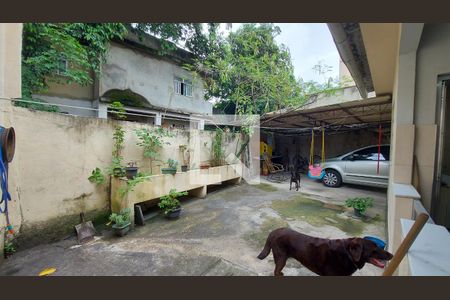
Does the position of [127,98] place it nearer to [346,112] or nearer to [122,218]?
[122,218]

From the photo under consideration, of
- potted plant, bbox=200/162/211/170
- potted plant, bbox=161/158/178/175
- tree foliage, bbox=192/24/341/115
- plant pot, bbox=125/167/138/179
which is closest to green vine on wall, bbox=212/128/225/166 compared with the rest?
potted plant, bbox=200/162/211/170

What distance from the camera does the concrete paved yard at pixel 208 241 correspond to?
7.87ft

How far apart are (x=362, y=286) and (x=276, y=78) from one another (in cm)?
587

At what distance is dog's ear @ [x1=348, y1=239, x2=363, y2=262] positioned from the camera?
1566 mm

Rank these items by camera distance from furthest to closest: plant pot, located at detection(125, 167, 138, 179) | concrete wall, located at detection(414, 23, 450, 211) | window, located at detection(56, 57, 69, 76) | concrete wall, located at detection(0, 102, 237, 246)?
window, located at detection(56, 57, 69, 76), plant pot, located at detection(125, 167, 138, 179), concrete wall, located at detection(0, 102, 237, 246), concrete wall, located at detection(414, 23, 450, 211)

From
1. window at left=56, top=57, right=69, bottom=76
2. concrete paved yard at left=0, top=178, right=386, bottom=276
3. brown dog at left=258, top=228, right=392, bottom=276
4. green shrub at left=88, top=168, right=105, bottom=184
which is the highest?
window at left=56, top=57, right=69, bottom=76

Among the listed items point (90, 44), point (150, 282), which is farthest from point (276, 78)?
point (150, 282)

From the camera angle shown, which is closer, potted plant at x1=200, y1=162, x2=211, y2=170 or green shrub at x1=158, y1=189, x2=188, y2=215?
green shrub at x1=158, y1=189, x2=188, y2=215

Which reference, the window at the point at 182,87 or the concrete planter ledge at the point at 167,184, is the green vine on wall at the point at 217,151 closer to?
the concrete planter ledge at the point at 167,184

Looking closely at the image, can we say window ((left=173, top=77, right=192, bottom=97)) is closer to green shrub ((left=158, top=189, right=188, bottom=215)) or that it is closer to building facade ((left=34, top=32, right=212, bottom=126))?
building facade ((left=34, top=32, right=212, bottom=126))

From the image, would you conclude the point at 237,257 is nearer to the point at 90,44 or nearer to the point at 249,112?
the point at 249,112

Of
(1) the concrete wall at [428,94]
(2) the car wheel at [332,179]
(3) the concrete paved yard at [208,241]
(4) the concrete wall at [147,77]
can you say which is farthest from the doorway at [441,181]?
(4) the concrete wall at [147,77]

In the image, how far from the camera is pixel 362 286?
881 millimetres

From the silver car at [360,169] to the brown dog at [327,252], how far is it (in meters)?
5.00
